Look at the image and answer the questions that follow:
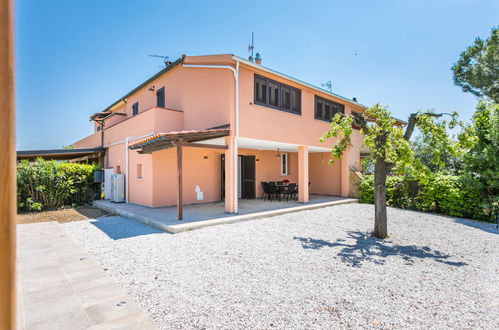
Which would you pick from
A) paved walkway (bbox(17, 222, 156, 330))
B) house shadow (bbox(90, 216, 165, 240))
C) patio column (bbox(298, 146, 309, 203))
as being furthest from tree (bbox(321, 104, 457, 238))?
paved walkway (bbox(17, 222, 156, 330))

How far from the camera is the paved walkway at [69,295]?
307cm

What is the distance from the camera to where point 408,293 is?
3951 millimetres

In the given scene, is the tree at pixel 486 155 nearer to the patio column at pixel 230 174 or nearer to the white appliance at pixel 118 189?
the patio column at pixel 230 174

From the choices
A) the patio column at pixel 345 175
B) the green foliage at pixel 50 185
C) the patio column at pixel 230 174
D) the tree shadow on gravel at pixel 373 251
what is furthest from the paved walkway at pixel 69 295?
the patio column at pixel 345 175

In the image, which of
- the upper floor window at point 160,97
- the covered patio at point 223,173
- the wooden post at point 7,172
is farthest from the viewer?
the upper floor window at point 160,97

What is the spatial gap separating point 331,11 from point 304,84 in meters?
3.24

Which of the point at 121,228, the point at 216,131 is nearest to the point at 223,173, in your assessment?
the point at 216,131

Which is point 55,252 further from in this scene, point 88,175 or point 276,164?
point 276,164

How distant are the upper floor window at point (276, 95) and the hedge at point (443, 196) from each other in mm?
6287

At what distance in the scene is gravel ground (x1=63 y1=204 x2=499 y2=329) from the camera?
10.8ft

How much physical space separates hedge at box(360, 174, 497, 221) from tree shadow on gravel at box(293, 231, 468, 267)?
3.53 meters

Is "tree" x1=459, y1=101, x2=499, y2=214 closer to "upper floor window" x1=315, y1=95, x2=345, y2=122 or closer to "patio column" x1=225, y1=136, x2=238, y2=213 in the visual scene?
"upper floor window" x1=315, y1=95, x2=345, y2=122

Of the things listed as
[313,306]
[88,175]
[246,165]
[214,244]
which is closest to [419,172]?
[313,306]

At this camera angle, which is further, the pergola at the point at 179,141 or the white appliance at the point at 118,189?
the white appliance at the point at 118,189
